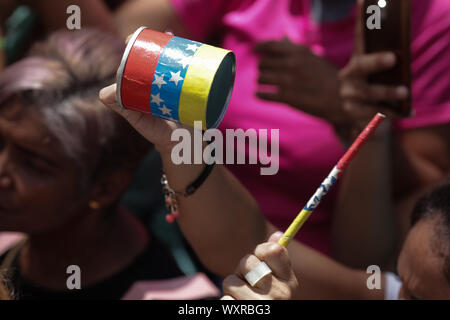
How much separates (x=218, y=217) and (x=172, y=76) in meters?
0.32

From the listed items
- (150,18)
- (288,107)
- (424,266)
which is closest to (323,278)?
(424,266)

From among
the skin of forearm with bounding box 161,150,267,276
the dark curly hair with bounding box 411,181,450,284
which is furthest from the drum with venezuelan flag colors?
the dark curly hair with bounding box 411,181,450,284

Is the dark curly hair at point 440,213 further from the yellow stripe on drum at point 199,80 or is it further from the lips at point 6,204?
the lips at point 6,204

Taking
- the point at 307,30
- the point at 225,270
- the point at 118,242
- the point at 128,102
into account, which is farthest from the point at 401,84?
the point at 118,242

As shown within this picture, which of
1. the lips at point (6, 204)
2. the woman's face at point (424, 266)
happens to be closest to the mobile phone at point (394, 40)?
the woman's face at point (424, 266)

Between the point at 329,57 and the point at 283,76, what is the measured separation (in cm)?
13

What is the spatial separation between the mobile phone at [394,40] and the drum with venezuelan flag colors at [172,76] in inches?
19.6

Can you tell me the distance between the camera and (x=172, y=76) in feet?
2.39

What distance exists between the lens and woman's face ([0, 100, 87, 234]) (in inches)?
45.2

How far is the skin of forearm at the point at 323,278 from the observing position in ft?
3.37

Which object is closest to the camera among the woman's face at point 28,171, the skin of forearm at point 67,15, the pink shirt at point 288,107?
the woman's face at point 28,171

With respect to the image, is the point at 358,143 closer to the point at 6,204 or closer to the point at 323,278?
the point at 323,278

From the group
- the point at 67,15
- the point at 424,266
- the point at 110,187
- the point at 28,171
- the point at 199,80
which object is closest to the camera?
the point at 199,80

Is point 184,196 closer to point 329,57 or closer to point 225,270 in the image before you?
point 225,270
